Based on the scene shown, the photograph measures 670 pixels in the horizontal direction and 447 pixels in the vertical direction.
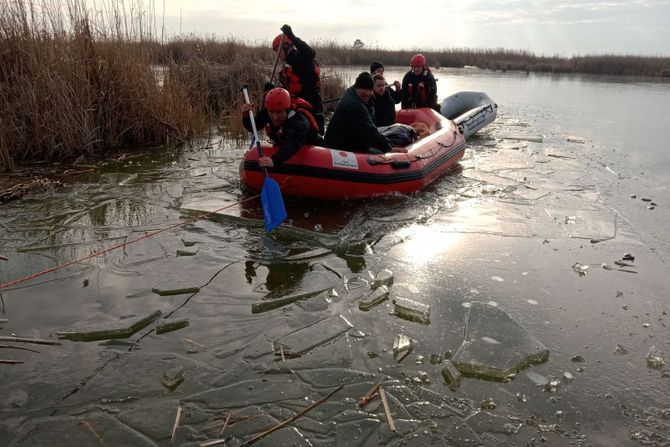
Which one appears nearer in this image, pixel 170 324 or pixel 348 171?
pixel 170 324

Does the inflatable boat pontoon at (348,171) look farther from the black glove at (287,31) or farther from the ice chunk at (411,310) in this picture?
the ice chunk at (411,310)

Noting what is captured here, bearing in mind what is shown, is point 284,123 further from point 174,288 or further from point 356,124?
point 174,288

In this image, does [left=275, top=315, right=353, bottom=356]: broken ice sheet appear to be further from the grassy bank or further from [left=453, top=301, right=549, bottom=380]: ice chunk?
the grassy bank

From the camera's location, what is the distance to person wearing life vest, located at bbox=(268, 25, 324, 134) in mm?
5883

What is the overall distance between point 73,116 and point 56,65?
24.0 inches

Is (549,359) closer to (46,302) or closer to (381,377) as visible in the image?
(381,377)

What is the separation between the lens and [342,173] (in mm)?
4922

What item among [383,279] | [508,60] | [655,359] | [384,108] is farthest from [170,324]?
[508,60]

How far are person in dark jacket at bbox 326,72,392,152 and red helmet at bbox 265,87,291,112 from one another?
0.86 metres

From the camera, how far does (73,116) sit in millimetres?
6219

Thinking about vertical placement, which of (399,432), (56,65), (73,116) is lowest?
(399,432)

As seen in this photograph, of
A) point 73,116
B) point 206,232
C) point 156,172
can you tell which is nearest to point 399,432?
point 206,232

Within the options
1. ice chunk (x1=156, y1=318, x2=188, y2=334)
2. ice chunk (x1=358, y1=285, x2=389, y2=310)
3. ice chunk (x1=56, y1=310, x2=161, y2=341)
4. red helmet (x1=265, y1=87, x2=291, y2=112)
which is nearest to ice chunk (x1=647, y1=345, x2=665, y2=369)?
ice chunk (x1=358, y1=285, x2=389, y2=310)

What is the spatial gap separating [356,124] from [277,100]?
1062 mm
